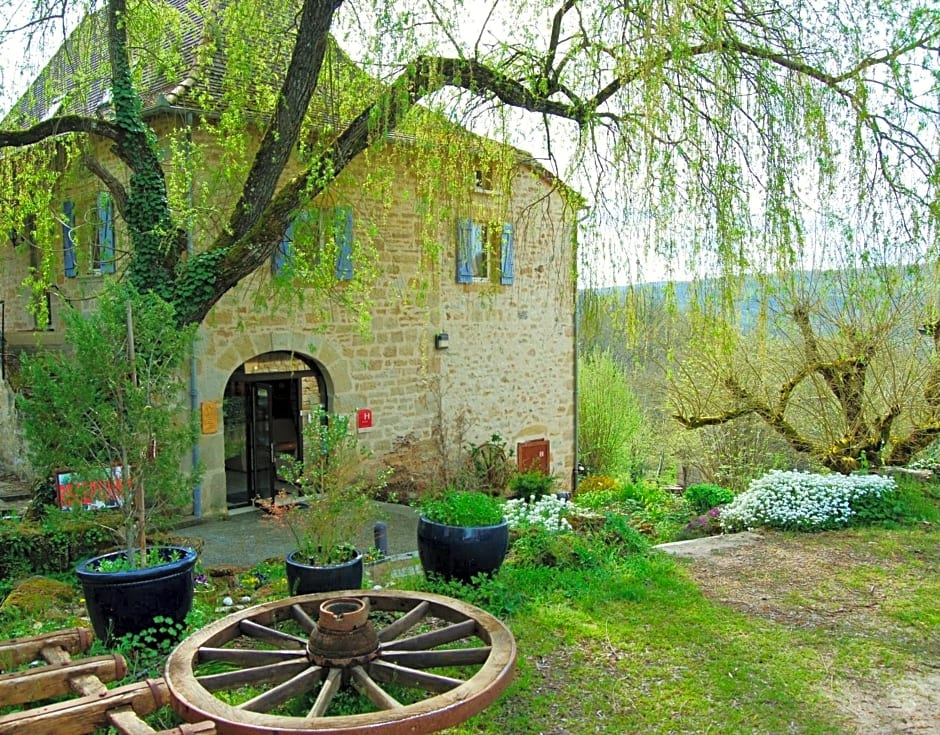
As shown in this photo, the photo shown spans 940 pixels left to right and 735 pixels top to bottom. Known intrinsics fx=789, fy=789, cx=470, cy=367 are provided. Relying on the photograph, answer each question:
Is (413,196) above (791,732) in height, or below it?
above

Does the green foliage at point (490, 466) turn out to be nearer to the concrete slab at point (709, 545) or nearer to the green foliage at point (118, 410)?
the concrete slab at point (709, 545)

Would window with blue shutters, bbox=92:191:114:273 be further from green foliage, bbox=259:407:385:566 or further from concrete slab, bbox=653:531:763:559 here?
concrete slab, bbox=653:531:763:559

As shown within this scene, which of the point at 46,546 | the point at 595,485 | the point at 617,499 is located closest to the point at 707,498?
the point at 617,499

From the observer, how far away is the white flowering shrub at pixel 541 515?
7.28 metres

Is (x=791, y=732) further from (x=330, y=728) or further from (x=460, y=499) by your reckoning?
(x=460, y=499)

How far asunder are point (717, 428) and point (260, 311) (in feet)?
35.0

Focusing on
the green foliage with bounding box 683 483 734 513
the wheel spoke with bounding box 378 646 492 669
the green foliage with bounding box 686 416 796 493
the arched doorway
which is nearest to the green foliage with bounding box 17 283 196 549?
the wheel spoke with bounding box 378 646 492 669

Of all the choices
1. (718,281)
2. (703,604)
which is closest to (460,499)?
(703,604)

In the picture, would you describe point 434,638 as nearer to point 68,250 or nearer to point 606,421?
point 68,250

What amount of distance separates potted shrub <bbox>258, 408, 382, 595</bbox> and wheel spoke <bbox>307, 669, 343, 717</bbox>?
4.41 ft

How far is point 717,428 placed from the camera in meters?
16.8

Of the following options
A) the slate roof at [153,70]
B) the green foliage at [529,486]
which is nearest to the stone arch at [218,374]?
the slate roof at [153,70]

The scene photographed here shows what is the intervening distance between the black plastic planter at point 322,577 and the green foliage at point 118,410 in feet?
2.80

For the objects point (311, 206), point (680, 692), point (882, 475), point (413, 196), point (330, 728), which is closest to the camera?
point (330, 728)
